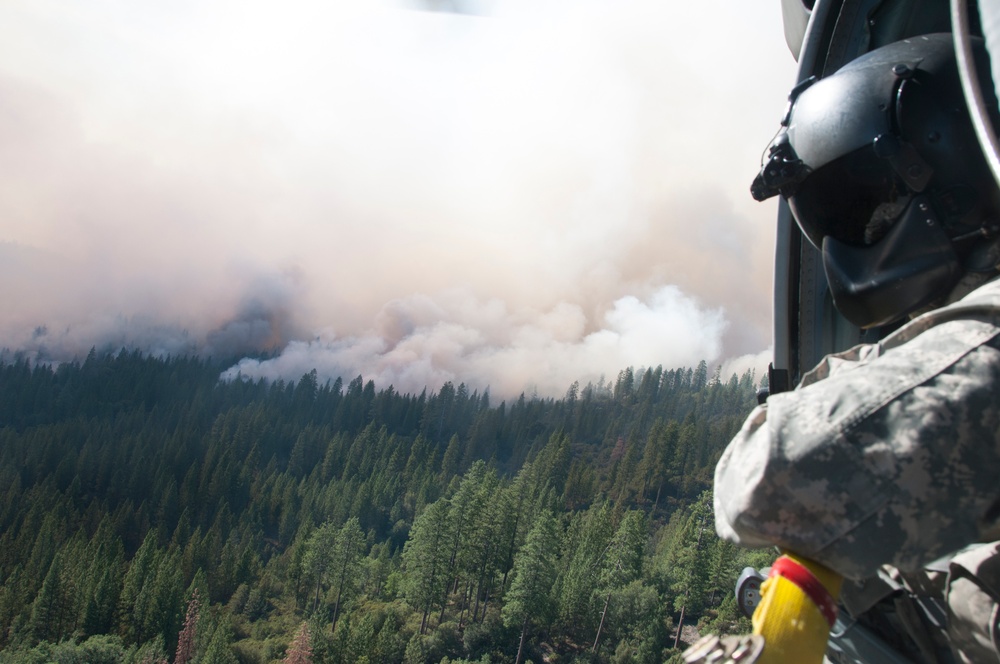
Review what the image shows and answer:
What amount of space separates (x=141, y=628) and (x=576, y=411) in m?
102

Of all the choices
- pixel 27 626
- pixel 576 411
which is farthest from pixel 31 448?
pixel 576 411

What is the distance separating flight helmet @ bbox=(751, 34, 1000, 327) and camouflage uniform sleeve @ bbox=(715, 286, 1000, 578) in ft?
2.82

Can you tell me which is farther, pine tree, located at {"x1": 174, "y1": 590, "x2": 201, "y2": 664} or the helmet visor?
pine tree, located at {"x1": 174, "y1": 590, "x2": 201, "y2": 664}

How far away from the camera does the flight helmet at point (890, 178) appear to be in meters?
2.42

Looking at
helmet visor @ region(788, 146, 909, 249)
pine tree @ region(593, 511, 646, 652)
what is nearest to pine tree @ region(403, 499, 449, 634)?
pine tree @ region(593, 511, 646, 652)

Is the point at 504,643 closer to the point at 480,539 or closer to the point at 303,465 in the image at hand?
the point at 480,539

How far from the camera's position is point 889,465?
1622 millimetres

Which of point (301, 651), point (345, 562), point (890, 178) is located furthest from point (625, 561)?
point (890, 178)

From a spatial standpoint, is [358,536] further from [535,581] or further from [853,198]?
[853,198]

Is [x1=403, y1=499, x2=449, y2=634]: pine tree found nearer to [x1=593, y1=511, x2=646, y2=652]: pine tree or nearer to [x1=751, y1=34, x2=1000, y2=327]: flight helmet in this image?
[x1=593, y1=511, x2=646, y2=652]: pine tree

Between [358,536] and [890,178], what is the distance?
213 ft

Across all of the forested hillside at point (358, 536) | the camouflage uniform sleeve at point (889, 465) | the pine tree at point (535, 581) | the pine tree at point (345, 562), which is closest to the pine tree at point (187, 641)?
the forested hillside at point (358, 536)

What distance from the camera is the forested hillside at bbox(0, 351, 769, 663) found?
49.2 metres

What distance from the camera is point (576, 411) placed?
477 feet
